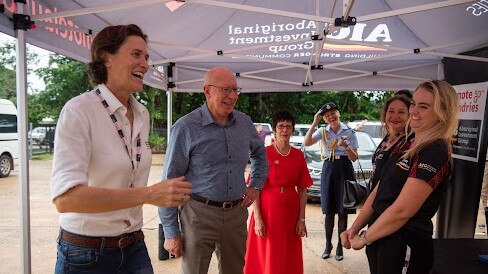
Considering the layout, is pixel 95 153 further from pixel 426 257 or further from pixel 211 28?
pixel 211 28

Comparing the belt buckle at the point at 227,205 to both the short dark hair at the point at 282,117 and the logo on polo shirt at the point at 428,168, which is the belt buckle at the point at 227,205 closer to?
the logo on polo shirt at the point at 428,168

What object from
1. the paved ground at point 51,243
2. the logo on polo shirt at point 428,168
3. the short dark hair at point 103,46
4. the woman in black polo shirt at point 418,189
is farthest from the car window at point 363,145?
the short dark hair at point 103,46

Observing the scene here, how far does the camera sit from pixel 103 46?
60.9 inches

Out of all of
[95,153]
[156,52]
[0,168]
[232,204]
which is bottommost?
[0,168]

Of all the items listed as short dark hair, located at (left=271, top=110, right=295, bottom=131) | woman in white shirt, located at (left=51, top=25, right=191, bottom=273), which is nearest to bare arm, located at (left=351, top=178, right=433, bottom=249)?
woman in white shirt, located at (left=51, top=25, right=191, bottom=273)

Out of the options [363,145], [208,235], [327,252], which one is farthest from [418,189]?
[363,145]

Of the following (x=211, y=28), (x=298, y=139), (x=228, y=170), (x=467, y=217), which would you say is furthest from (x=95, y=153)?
(x=298, y=139)

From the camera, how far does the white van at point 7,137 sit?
12453 millimetres

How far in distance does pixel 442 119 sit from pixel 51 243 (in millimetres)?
5644

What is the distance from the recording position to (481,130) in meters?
4.06

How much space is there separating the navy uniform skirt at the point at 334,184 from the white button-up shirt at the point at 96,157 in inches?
137

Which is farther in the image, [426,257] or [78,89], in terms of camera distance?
[78,89]

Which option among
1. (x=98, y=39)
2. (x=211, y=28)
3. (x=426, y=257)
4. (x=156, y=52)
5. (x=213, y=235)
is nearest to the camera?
(x=98, y=39)

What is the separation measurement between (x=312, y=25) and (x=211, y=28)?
1.18 meters
